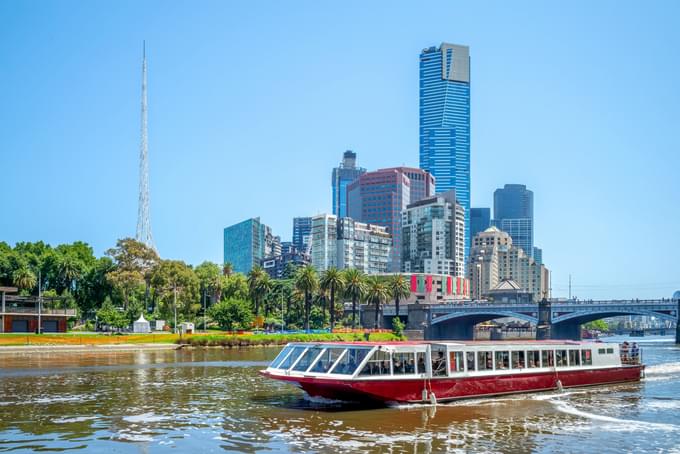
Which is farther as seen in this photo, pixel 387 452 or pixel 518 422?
pixel 518 422

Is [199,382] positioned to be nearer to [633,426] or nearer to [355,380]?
[355,380]

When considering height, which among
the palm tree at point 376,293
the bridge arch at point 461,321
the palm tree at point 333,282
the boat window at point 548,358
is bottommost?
the bridge arch at point 461,321

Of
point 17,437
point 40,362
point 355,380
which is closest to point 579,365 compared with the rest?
point 355,380

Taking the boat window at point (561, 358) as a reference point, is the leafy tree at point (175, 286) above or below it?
above

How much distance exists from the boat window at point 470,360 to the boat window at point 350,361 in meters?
8.00

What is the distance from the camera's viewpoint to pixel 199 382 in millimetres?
55406

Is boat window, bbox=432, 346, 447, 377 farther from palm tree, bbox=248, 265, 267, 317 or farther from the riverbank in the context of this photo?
palm tree, bbox=248, 265, 267, 317

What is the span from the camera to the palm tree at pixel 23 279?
129500mm

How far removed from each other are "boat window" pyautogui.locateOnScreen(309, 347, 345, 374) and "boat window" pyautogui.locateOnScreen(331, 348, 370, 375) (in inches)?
19.0

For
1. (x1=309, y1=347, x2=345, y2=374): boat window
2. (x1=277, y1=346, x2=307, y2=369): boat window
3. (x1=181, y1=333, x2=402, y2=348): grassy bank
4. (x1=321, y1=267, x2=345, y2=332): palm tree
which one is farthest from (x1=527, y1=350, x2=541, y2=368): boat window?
(x1=321, y1=267, x2=345, y2=332): palm tree

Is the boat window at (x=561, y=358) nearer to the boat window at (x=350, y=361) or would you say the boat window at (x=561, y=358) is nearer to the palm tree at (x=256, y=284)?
the boat window at (x=350, y=361)

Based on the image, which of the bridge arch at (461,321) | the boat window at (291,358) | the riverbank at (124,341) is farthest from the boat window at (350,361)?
the bridge arch at (461,321)

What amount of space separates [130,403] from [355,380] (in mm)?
13680

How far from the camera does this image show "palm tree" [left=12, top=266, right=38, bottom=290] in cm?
12950
